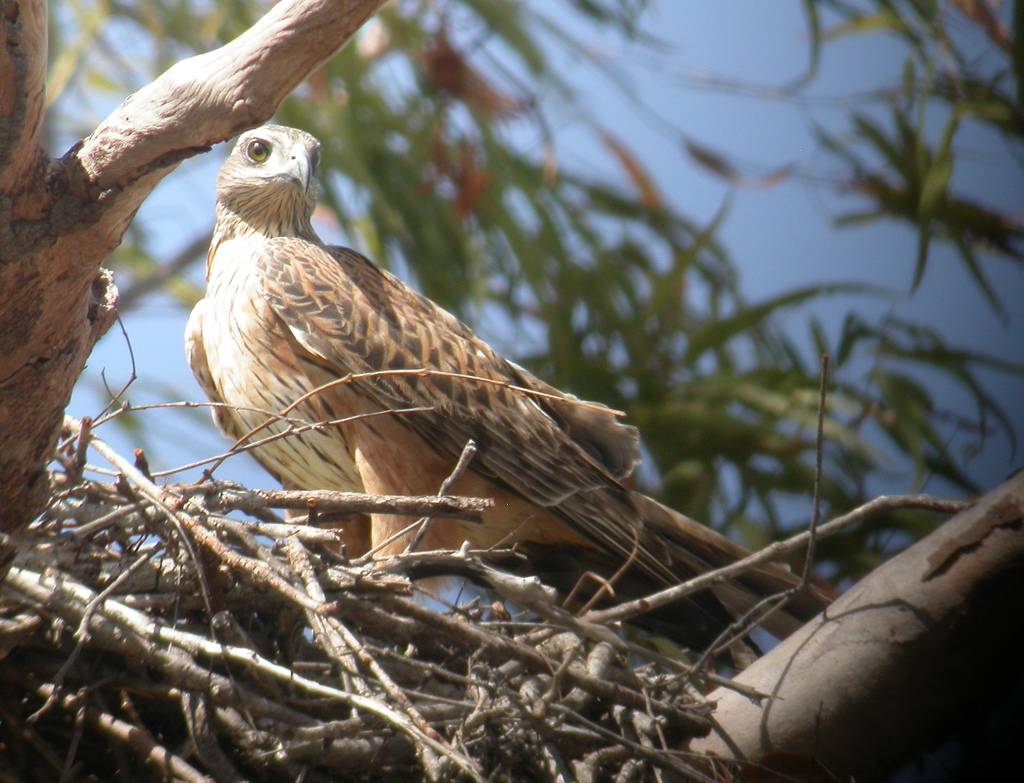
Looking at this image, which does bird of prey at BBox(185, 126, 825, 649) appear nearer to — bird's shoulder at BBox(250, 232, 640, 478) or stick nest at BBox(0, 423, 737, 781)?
bird's shoulder at BBox(250, 232, 640, 478)

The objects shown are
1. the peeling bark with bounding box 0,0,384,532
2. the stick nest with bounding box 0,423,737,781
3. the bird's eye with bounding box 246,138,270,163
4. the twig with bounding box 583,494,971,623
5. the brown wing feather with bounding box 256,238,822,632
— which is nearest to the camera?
the peeling bark with bounding box 0,0,384,532

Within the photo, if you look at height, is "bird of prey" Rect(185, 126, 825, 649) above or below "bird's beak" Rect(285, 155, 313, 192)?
below

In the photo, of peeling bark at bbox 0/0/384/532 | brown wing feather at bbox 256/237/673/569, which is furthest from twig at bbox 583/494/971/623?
peeling bark at bbox 0/0/384/532

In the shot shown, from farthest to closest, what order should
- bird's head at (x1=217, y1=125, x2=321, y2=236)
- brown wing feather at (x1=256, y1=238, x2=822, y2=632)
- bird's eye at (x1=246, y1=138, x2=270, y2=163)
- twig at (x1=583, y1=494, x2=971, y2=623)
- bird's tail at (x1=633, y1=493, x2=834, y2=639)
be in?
bird's eye at (x1=246, y1=138, x2=270, y2=163), bird's head at (x1=217, y1=125, x2=321, y2=236), brown wing feather at (x1=256, y1=238, x2=822, y2=632), bird's tail at (x1=633, y1=493, x2=834, y2=639), twig at (x1=583, y1=494, x2=971, y2=623)

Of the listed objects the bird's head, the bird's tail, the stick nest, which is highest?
the bird's head

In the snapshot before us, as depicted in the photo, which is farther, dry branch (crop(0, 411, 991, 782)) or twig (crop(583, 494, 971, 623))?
twig (crop(583, 494, 971, 623))

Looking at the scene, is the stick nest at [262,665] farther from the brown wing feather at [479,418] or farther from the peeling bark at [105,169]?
the brown wing feather at [479,418]

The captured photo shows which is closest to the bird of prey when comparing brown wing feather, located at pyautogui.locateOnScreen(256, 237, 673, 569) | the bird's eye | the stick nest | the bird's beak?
brown wing feather, located at pyautogui.locateOnScreen(256, 237, 673, 569)

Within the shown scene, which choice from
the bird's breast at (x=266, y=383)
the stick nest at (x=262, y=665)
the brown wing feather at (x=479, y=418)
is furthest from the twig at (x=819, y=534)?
the bird's breast at (x=266, y=383)

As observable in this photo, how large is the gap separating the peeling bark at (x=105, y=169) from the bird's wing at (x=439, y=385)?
113 centimetres

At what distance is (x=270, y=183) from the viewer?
3738 mm

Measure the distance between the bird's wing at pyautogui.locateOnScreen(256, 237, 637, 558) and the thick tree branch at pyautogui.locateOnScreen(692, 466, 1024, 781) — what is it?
2.96 feet

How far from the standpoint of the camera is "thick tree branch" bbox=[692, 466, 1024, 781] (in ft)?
7.04

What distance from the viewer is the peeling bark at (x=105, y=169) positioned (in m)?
1.93
